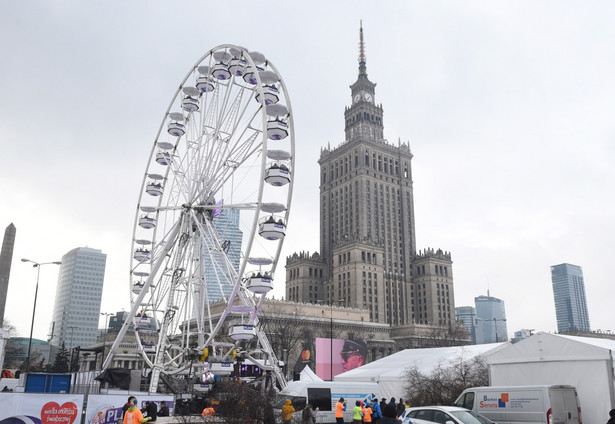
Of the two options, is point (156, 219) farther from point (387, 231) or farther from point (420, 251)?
point (420, 251)

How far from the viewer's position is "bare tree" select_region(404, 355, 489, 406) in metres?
31.3

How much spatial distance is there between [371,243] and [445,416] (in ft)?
405

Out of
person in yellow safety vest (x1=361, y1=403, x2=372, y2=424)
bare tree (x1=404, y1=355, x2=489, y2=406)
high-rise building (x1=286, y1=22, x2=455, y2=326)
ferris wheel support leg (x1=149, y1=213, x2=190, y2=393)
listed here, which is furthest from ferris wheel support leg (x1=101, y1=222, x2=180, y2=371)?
high-rise building (x1=286, y1=22, x2=455, y2=326)

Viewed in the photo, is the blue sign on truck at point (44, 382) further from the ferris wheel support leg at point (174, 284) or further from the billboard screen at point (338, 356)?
the billboard screen at point (338, 356)

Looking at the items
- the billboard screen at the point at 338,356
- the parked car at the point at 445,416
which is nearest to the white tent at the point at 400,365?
the parked car at the point at 445,416

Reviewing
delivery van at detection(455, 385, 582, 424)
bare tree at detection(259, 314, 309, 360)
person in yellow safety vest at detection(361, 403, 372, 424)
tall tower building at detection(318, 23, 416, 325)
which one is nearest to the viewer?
delivery van at detection(455, 385, 582, 424)

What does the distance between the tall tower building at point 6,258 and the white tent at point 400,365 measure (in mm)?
64426

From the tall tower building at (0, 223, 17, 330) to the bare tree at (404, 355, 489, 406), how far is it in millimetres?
71324

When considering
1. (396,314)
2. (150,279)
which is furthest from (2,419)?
(396,314)

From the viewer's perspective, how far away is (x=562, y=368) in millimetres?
22000

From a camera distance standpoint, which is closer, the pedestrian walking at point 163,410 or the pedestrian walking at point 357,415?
the pedestrian walking at point 163,410

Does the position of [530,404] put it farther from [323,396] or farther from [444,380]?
[444,380]

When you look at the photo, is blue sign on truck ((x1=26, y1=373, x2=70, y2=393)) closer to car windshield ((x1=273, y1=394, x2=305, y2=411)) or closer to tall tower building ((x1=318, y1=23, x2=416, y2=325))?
car windshield ((x1=273, y1=394, x2=305, y2=411))

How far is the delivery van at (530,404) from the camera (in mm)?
18812
